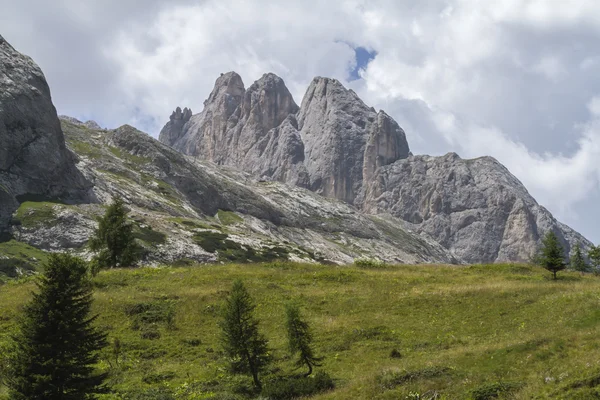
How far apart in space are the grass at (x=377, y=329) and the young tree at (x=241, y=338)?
1.28 metres

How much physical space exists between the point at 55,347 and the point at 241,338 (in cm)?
864

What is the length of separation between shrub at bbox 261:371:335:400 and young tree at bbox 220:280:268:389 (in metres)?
1.34

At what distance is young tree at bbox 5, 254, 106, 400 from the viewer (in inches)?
654

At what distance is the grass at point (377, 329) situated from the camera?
20172 mm

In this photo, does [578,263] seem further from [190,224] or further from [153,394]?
[190,224]

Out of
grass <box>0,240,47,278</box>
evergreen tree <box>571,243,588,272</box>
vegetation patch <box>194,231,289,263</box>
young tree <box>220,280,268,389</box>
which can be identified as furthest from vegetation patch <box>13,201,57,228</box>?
evergreen tree <box>571,243,588,272</box>

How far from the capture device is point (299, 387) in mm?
22016

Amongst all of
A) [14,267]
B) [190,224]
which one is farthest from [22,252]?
[190,224]

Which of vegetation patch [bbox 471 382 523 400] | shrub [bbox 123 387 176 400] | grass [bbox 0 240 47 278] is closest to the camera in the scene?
vegetation patch [bbox 471 382 523 400]

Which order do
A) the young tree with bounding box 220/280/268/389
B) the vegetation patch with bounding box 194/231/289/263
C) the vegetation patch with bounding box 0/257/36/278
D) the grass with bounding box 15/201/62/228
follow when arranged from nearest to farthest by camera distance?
1. the young tree with bounding box 220/280/268/389
2. the vegetation patch with bounding box 0/257/36/278
3. the grass with bounding box 15/201/62/228
4. the vegetation patch with bounding box 194/231/289/263

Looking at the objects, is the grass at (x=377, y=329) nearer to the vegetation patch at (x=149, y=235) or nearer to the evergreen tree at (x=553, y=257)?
the evergreen tree at (x=553, y=257)

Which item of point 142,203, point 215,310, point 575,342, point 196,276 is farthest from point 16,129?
point 575,342

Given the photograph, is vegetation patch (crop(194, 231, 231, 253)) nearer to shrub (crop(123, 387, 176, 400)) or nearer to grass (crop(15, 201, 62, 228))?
grass (crop(15, 201, 62, 228))

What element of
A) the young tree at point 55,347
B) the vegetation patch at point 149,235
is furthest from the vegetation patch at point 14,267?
the young tree at point 55,347
